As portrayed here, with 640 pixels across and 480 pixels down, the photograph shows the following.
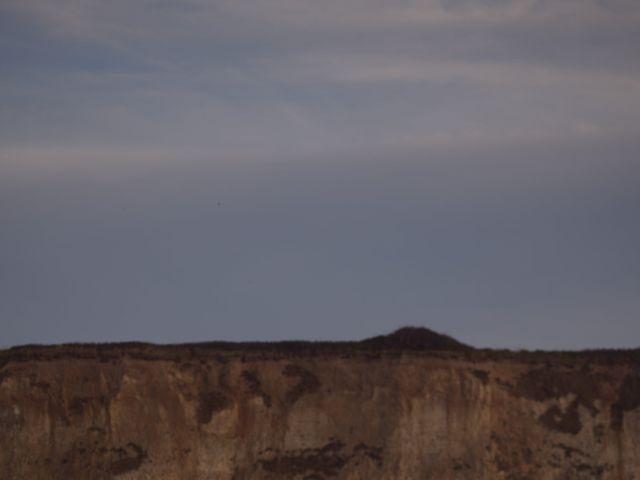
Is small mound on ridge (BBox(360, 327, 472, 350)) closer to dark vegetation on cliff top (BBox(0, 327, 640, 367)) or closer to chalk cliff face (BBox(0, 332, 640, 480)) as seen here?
dark vegetation on cliff top (BBox(0, 327, 640, 367))

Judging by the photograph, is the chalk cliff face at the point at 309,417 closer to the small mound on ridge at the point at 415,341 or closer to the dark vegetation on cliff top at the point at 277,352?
the dark vegetation on cliff top at the point at 277,352

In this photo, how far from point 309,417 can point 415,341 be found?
7.67 meters

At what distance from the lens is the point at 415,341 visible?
7075 cm

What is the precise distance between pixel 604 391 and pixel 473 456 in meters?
5.88

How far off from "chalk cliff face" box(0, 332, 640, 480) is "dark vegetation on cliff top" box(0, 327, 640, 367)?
0.56 ft

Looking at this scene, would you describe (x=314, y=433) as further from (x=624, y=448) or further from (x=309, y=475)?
(x=624, y=448)

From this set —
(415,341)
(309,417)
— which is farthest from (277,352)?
(415,341)

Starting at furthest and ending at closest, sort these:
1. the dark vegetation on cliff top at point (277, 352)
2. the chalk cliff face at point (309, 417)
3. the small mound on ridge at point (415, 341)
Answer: the small mound on ridge at point (415, 341), the dark vegetation on cliff top at point (277, 352), the chalk cliff face at point (309, 417)

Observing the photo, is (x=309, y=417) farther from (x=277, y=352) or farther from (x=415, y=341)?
(x=415, y=341)

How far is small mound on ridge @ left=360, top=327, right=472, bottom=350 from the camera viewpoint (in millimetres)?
69850

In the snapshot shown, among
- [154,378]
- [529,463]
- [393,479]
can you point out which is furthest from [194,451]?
[529,463]

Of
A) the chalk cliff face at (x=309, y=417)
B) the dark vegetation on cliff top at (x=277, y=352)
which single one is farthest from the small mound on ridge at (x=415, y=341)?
the chalk cliff face at (x=309, y=417)

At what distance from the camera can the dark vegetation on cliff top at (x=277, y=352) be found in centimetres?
6588

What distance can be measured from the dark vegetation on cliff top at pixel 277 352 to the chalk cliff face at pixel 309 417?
17cm
